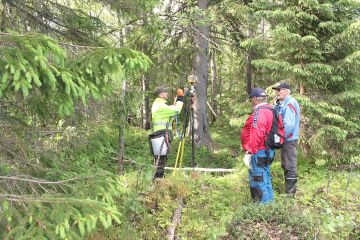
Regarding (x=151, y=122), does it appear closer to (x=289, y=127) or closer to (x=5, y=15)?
(x=289, y=127)

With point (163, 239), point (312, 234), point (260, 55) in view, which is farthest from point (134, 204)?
point (260, 55)

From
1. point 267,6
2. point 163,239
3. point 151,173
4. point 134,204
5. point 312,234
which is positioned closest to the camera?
point 312,234

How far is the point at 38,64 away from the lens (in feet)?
9.58

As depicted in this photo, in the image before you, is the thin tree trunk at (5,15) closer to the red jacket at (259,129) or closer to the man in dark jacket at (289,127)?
the red jacket at (259,129)

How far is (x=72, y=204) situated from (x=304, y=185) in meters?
6.48

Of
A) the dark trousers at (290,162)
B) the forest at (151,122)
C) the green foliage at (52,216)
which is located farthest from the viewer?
the dark trousers at (290,162)

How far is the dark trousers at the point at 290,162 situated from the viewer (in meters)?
6.78

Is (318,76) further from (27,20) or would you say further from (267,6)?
(27,20)

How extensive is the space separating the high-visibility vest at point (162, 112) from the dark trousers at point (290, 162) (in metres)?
2.11

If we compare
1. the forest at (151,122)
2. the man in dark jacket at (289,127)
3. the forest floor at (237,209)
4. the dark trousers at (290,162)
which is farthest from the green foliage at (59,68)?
the dark trousers at (290,162)

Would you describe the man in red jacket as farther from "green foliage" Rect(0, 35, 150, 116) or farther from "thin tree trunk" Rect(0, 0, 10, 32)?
"thin tree trunk" Rect(0, 0, 10, 32)

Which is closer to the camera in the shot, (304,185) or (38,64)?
(38,64)

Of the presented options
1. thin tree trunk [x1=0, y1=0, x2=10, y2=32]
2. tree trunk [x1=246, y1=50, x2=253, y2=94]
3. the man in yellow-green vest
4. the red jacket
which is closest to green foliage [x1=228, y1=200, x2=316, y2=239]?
the red jacket

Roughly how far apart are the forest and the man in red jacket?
38 centimetres
